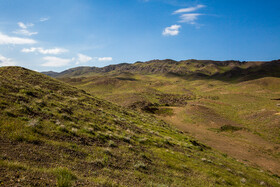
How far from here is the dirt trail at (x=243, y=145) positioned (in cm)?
2256

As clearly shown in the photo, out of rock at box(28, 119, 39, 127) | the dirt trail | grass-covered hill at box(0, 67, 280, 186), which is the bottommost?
the dirt trail

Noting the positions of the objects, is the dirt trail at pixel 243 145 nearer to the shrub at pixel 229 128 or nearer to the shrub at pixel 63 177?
the shrub at pixel 229 128

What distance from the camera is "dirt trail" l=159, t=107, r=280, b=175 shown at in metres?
22.6

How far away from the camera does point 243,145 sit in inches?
1117

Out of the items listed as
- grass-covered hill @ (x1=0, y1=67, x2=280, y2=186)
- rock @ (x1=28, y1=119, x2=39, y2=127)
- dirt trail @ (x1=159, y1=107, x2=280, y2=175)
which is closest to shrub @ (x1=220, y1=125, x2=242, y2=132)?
dirt trail @ (x1=159, y1=107, x2=280, y2=175)

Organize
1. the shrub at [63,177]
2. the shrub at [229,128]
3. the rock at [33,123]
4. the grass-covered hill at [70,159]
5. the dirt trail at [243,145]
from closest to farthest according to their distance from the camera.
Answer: the shrub at [63,177] → the grass-covered hill at [70,159] → the rock at [33,123] → the dirt trail at [243,145] → the shrub at [229,128]

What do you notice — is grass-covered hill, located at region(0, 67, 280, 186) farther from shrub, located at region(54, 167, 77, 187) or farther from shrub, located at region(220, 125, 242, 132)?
shrub, located at region(220, 125, 242, 132)

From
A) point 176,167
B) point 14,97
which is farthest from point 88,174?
point 14,97

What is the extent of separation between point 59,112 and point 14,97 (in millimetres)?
4116

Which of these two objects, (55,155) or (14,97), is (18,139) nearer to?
(55,155)

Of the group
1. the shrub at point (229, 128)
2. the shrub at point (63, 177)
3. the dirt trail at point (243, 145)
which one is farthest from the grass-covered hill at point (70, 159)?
the shrub at point (229, 128)

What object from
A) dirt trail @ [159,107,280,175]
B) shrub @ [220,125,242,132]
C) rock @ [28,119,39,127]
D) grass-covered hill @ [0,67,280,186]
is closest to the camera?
grass-covered hill @ [0,67,280,186]

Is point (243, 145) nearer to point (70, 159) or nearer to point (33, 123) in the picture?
point (70, 159)

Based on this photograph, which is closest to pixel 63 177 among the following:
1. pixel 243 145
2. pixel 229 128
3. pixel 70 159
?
pixel 70 159
